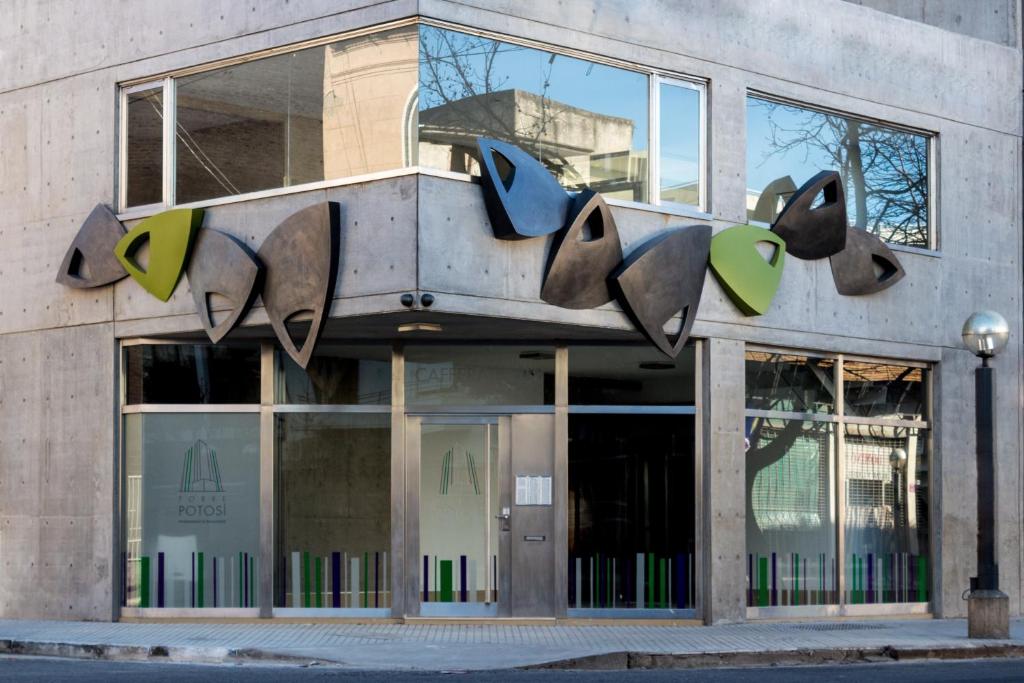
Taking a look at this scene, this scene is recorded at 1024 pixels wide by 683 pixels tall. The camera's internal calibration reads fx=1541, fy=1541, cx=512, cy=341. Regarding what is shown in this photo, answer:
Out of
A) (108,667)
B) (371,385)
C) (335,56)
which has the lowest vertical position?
(108,667)

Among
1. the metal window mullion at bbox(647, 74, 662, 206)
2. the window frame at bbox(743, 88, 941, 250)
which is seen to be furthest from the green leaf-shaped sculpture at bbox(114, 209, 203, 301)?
the window frame at bbox(743, 88, 941, 250)

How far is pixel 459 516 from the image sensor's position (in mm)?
17719

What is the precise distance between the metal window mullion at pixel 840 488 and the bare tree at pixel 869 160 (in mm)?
2051

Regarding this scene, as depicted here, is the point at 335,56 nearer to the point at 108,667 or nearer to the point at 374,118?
the point at 374,118

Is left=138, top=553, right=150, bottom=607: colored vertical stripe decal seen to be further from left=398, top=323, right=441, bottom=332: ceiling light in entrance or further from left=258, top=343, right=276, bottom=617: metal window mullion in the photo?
left=398, top=323, right=441, bottom=332: ceiling light in entrance

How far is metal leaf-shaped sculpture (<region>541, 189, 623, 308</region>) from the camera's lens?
653 inches

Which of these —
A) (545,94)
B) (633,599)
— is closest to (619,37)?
(545,94)

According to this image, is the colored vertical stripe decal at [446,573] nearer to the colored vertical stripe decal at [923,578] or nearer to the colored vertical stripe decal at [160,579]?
the colored vertical stripe decal at [160,579]

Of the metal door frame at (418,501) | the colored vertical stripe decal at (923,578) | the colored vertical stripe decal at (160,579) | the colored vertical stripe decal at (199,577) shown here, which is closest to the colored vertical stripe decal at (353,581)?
the metal door frame at (418,501)

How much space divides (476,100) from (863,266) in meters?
5.92

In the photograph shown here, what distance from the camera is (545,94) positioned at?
55.8 ft

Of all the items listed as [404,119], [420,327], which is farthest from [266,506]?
[404,119]

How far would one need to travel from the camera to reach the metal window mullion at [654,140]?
17.8 metres

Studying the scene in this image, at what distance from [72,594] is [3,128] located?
587 cm
